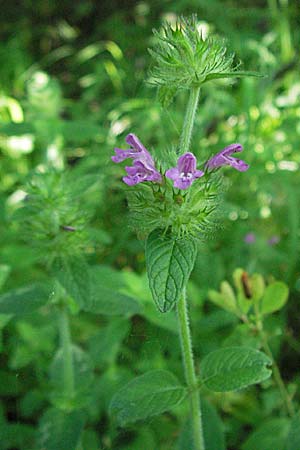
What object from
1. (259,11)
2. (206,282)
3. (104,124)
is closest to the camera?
(206,282)

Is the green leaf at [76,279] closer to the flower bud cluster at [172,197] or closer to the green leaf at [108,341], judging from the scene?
the flower bud cluster at [172,197]

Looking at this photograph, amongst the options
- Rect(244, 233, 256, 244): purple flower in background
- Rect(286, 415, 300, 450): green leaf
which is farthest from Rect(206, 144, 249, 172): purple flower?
Rect(244, 233, 256, 244): purple flower in background

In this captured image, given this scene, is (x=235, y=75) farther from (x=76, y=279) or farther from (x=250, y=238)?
(x=250, y=238)

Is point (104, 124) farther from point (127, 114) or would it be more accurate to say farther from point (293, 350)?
point (293, 350)

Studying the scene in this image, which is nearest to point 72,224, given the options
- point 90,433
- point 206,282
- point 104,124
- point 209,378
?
point 209,378

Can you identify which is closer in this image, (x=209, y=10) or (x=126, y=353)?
(x=126, y=353)

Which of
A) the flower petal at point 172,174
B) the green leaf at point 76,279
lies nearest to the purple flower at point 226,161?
the flower petal at point 172,174

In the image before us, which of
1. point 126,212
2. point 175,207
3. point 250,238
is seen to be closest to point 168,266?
point 175,207
